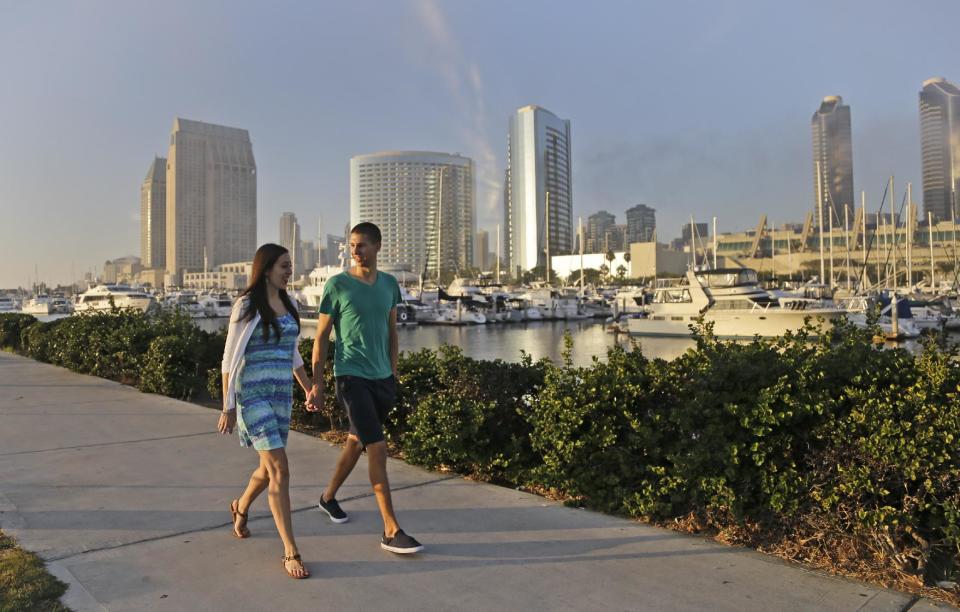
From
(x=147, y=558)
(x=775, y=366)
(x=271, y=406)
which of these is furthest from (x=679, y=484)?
(x=147, y=558)

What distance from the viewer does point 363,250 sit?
4.38 metres

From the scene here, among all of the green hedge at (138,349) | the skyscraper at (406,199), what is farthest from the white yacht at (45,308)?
the green hedge at (138,349)

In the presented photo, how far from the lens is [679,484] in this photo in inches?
176

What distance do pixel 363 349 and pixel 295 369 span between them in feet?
1.78

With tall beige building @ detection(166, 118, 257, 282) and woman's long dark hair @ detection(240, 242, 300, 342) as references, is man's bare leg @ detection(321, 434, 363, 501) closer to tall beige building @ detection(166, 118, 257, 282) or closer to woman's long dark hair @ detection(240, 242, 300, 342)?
woman's long dark hair @ detection(240, 242, 300, 342)

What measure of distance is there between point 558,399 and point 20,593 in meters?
3.40

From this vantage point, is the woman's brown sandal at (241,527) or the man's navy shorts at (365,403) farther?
the woman's brown sandal at (241,527)

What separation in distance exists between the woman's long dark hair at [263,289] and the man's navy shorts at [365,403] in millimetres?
500

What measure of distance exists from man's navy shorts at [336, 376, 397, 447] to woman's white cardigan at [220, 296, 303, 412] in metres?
0.64

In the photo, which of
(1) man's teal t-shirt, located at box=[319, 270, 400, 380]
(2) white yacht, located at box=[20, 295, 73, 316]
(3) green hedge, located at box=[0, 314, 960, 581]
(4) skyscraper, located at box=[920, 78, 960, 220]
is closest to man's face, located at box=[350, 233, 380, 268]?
(1) man's teal t-shirt, located at box=[319, 270, 400, 380]

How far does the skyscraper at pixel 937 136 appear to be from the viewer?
167 meters

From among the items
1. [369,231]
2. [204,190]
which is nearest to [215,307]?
[369,231]

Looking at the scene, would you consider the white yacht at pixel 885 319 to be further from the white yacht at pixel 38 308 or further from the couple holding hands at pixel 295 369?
the white yacht at pixel 38 308

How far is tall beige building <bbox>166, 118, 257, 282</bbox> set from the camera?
7500 inches
